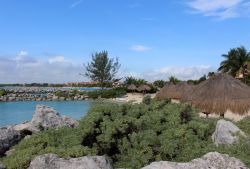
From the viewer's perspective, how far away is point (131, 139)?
633 cm

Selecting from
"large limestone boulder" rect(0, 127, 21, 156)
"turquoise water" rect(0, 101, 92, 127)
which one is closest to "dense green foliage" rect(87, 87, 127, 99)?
"turquoise water" rect(0, 101, 92, 127)

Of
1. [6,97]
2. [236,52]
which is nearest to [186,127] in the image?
[236,52]

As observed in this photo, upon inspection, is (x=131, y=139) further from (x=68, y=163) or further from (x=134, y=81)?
(x=134, y=81)

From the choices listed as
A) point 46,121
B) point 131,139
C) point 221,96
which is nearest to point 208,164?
point 131,139

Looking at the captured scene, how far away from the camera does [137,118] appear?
7.25m

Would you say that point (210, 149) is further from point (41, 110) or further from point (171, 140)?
point (41, 110)

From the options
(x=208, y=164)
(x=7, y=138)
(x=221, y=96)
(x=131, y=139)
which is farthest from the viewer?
(x=221, y=96)

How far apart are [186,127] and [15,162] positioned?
8.85 feet

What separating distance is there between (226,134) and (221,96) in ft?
37.9

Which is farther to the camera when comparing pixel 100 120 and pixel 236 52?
pixel 236 52

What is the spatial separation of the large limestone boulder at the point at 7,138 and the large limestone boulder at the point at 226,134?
13.2 ft

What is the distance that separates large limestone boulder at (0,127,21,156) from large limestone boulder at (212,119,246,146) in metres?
4.01

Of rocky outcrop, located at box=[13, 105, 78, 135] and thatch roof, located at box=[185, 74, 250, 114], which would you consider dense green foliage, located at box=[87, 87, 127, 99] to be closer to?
thatch roof, located at box=[185, 74, 250, 114]

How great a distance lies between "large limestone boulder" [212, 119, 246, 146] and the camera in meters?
6.05
